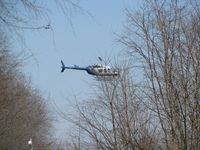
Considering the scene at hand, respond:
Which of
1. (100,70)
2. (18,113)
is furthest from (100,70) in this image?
(18,113)

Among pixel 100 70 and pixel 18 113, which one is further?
pixel 18 113

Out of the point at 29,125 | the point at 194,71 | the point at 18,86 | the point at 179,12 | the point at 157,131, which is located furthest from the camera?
the point at 29,125

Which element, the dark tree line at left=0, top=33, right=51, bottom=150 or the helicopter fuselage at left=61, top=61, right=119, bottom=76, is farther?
the dark tree line at left=0, top=33, right=51, bottom=150

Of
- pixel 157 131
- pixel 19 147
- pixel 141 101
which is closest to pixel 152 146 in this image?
pixel 157 131

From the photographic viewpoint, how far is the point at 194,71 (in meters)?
10.1

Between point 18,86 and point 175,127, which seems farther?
point 18,86

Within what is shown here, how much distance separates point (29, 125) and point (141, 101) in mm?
36728

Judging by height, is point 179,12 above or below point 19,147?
above

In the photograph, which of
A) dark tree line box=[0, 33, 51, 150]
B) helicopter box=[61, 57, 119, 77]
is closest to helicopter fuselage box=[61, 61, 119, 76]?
helicopter box=[61, 57, 119, 77]

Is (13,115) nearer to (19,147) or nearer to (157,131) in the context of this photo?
(19,147)

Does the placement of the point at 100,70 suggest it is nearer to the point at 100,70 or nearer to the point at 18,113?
the point at 100,70

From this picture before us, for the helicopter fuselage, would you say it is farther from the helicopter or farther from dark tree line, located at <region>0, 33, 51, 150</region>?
dark tree line, located at <region>0, 33, 51, 150</region>

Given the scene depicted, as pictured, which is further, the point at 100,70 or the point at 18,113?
the point at 18,113

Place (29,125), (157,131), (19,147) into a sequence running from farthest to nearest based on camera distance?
(29,125)
(19,147)
(157,131)
